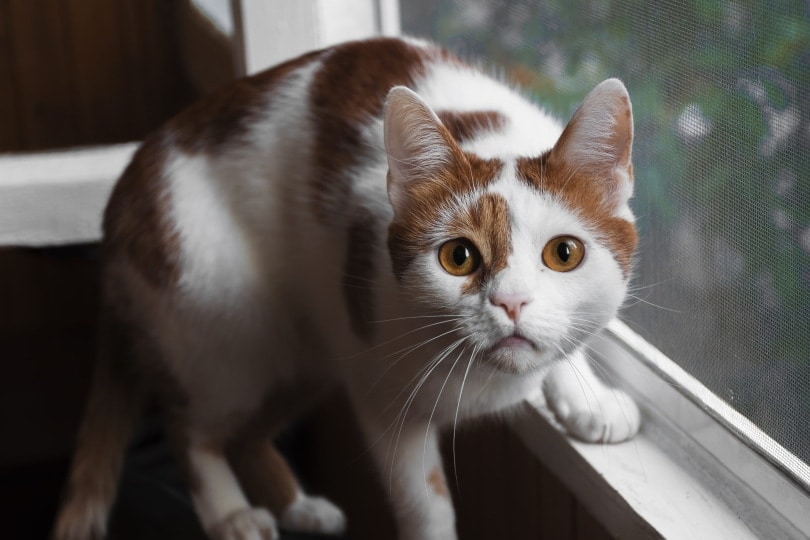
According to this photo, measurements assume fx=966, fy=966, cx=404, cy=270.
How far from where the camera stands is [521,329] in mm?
780

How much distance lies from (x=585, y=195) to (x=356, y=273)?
30 centimetres

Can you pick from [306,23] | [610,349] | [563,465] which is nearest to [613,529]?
[563,465]

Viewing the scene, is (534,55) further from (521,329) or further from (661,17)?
(521,329)

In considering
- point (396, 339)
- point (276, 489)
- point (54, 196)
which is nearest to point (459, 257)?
point (396, 339)

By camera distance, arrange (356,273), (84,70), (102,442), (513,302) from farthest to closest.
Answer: (84,70) < (102,442) < (356,273) < (513,302)

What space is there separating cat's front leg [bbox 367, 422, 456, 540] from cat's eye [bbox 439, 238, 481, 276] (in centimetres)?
26

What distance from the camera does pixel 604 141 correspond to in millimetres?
798

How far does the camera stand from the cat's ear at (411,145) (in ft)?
2.68

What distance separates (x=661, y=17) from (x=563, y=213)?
0.22 m

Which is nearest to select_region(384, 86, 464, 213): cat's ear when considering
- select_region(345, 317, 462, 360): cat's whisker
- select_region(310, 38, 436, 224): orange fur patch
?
select_region(345, 317, 462, 360): cat's whisker

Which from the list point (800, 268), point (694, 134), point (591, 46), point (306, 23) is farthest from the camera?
point (306, 23)

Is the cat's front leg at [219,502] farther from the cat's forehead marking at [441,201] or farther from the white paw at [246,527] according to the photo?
the cat's forehead marking at [441,201]

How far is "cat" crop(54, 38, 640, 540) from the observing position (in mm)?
817

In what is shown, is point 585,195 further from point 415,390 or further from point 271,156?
point 271,156
